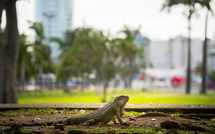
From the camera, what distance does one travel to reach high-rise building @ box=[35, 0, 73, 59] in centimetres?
12825

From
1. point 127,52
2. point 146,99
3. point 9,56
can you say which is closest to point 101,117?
point 9,56

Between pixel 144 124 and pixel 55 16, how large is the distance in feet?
414

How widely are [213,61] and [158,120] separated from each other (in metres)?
86.2

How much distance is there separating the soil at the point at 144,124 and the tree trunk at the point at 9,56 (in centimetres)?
765

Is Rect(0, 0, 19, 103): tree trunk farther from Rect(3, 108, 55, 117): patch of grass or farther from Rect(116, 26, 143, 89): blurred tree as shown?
Rect(116, 26, 143, 89): blurred tree

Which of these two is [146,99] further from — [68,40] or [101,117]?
[68,40]

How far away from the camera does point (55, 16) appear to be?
127 m

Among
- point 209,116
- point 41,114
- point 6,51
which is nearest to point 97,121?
point 41,114

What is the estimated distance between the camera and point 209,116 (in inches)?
266

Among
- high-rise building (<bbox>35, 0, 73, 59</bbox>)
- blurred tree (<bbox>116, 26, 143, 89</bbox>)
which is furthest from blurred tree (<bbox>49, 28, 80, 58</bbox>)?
high-rise building (<bbox>35, 0, 73, 59</bbox>)

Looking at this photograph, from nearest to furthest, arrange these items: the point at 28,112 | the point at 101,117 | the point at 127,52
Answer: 1. the point at 101,117
2. the point at 28,112
3. the point at 127,52

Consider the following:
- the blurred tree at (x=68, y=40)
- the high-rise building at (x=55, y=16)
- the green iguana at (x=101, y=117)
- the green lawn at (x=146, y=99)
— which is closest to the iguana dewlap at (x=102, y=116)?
the green iguana at (x=101, y=117)

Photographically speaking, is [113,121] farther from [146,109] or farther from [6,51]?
[6,51]

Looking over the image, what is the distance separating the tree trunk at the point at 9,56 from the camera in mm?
13745
